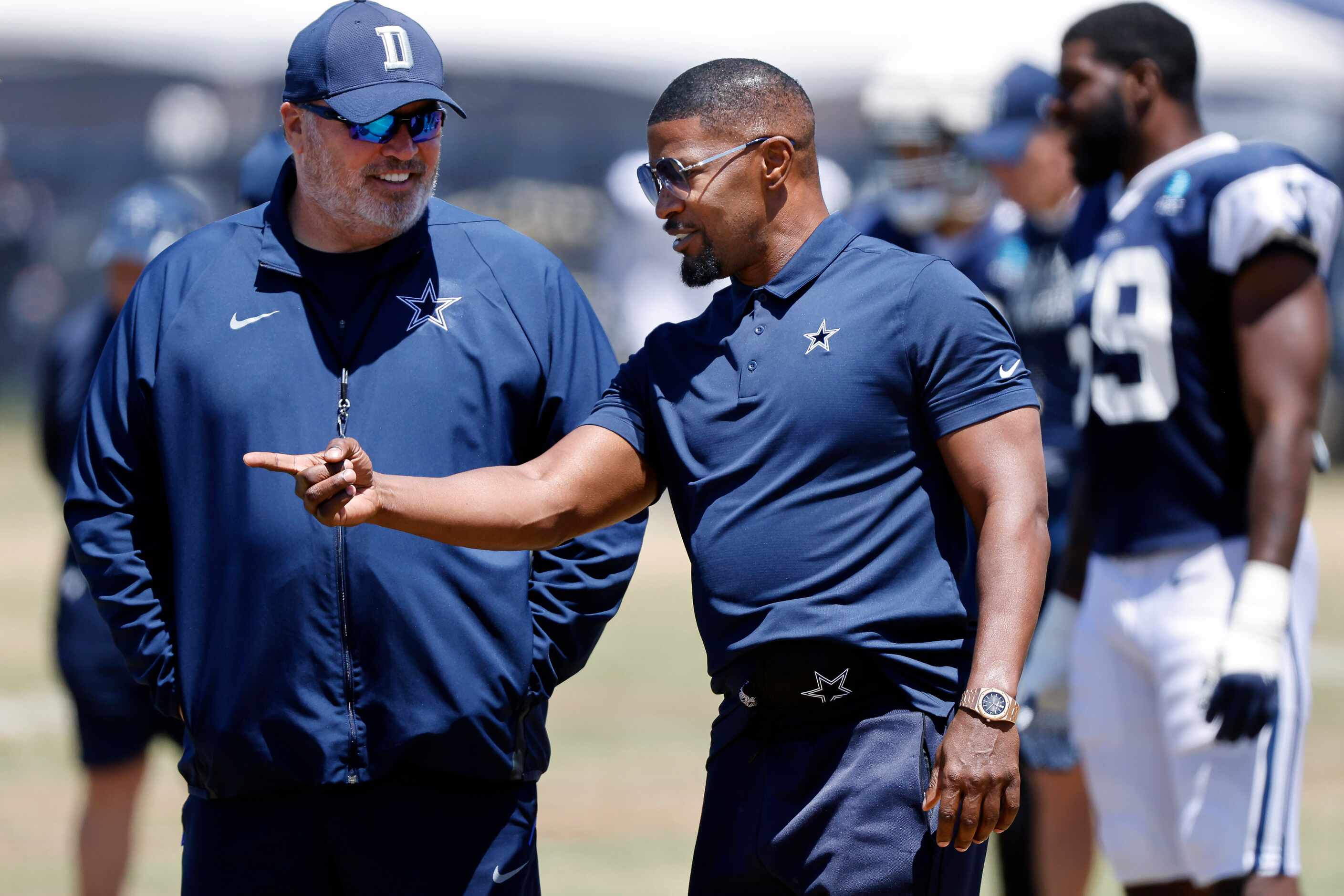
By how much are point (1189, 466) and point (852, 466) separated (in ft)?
5.29

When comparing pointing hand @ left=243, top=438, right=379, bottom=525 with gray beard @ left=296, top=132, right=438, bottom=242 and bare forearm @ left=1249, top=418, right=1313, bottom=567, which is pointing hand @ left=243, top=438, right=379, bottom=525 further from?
bare forearm @ left=1249, top=418, right=1313, bottom=567

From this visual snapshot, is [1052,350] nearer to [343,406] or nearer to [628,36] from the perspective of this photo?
[343,406]

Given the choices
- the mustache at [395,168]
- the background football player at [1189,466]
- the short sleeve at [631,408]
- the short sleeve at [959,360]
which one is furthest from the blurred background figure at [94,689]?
the short sleeve at [959,360]

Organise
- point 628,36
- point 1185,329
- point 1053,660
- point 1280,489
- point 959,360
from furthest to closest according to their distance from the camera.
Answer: point 628,36, point 1053,660, point 1185,329, point 1280,489, point 959,360

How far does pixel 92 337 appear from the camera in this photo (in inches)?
239

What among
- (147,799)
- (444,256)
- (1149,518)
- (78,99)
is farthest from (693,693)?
(78,99)

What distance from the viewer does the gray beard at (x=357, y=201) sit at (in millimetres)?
3633

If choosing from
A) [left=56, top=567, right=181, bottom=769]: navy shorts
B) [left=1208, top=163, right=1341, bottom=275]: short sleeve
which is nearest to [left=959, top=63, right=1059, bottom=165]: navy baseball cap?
[left=1208, top=163, right=1341, bottom=275]: short sleeve

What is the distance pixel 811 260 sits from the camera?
343 cm

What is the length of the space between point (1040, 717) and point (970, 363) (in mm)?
2337

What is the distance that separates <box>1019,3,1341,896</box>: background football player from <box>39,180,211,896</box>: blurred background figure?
276cm

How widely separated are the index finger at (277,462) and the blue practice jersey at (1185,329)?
2.38m

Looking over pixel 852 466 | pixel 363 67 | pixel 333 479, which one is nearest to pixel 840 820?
pixel 852 466

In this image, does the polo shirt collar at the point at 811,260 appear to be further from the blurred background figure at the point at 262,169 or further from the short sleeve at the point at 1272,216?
the blurred background figure at the point at 262,169
